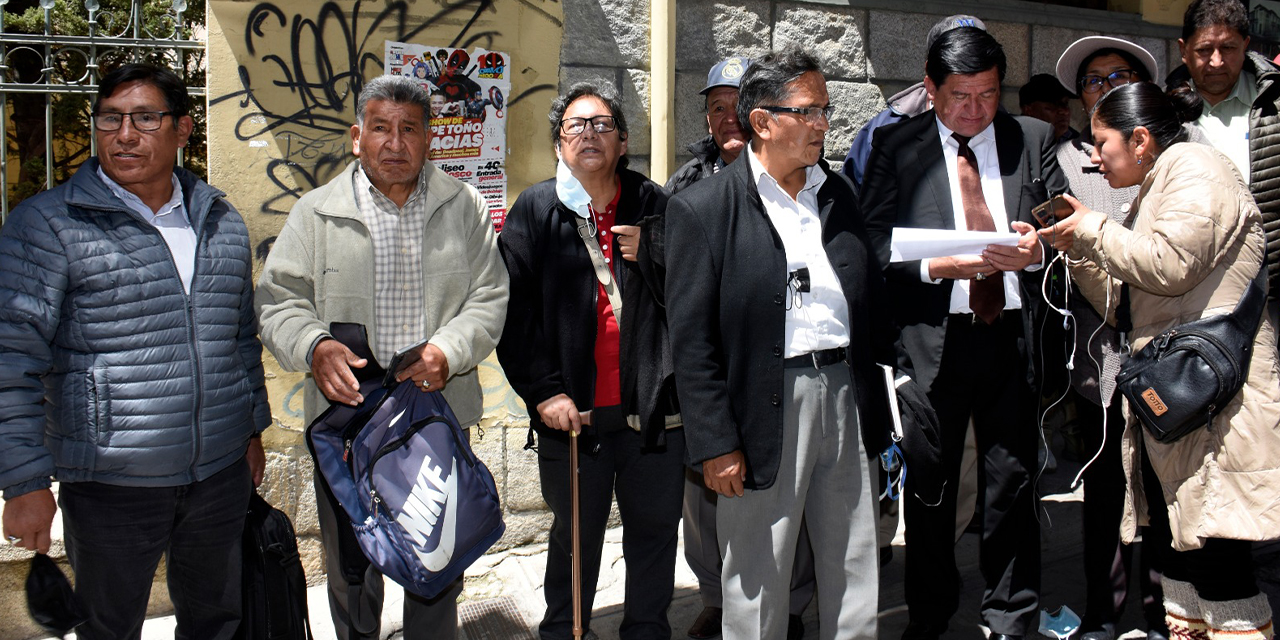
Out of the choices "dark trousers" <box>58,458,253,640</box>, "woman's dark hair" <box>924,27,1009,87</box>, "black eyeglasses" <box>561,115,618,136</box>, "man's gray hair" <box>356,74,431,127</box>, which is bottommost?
"dark trousers" <box>58,458,253,640</box>

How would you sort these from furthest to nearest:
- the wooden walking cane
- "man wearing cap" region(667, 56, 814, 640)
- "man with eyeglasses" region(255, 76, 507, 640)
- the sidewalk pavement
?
1. the sidewalk pavement
2. "man wearing cap" region(667, 56, 814, 640)
3. the wooden walking cane
4. "man with eyeglasses" region(255, 76, 507, 640)

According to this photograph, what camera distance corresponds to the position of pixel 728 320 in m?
2.69

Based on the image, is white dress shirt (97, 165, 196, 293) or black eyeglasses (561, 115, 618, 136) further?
black eyeglasses (561, 115, 618, 136)

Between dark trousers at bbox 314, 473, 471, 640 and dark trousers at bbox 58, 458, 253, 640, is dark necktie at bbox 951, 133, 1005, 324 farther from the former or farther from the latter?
dark trousers at bbox 58, 458, 253, 640

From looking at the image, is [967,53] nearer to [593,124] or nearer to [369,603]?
[593,124]

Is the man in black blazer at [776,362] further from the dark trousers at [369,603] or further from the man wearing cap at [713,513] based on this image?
the dark trousers at [369,603]

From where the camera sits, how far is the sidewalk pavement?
3809mm

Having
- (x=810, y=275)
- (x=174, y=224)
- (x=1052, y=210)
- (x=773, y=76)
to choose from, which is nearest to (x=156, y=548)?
(x=174, y=224)

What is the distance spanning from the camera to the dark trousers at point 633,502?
326 cm

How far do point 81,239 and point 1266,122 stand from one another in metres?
4.14

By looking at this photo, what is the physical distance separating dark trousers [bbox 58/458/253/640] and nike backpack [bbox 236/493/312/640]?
0.12ft

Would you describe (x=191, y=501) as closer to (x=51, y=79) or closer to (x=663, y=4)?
(x=51, y=79)

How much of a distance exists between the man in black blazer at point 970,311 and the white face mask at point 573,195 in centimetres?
105

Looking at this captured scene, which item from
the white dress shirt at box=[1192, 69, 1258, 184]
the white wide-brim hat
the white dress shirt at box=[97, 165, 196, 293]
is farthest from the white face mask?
the white dress shirt at box=[1192, 69, 1258, 184]
